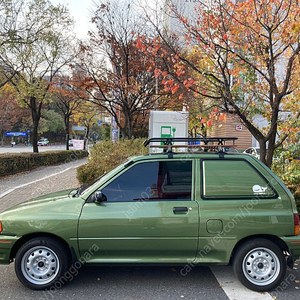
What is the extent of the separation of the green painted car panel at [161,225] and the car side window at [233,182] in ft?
0.06

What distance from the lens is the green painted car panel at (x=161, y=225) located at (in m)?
3.61

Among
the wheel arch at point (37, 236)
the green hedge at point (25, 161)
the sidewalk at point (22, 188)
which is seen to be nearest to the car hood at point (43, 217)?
Answer: the wheel arch at point (37, 236)

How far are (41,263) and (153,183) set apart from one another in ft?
5.49

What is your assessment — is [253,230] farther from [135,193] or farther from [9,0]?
[9,0]

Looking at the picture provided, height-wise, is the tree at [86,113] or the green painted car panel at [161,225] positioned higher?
the tree at [86,113]

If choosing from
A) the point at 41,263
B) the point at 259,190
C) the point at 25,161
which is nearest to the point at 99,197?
the point at 41,263

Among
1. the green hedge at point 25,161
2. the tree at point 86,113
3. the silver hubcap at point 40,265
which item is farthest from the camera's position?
the tree at point 86,113

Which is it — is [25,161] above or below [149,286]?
above

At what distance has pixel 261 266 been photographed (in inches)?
145

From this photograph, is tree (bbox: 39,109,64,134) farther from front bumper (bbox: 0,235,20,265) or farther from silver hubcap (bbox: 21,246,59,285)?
silver hubcap (bbox: 21,246,59,285)

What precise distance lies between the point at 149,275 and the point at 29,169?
13.9 meters

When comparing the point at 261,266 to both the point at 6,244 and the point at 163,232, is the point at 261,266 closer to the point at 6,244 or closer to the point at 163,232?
the point at 163,232

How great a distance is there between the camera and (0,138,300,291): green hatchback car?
3607mm

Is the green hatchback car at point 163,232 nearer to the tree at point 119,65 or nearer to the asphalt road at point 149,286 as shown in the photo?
the asphalt road at point 149,286
